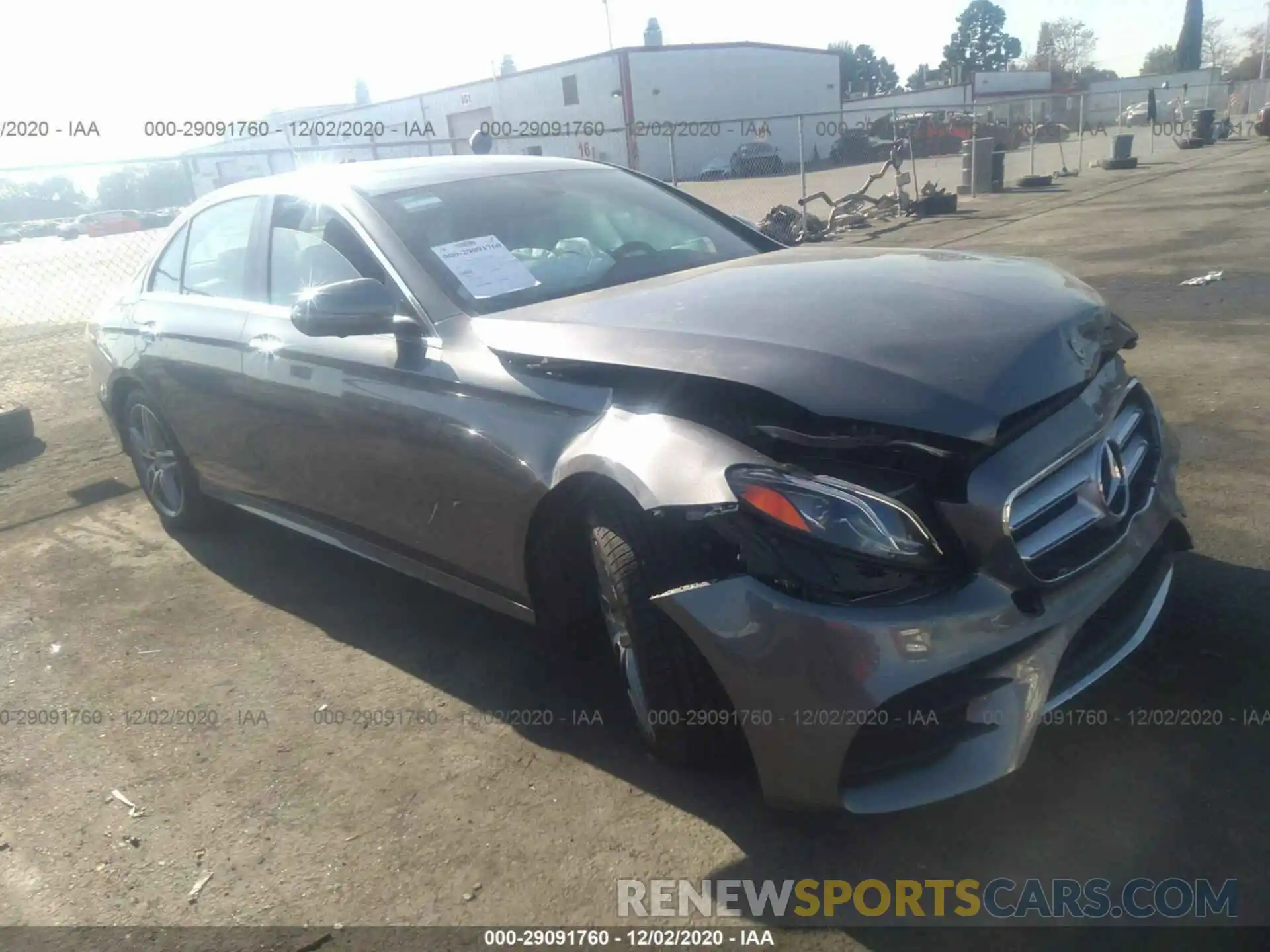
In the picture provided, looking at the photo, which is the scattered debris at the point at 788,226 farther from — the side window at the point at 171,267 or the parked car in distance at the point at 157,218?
the side window at the point at 171,267

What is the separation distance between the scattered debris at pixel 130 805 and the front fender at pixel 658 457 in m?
1.61

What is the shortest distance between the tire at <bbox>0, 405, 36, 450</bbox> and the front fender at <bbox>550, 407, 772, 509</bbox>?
19.9 feet

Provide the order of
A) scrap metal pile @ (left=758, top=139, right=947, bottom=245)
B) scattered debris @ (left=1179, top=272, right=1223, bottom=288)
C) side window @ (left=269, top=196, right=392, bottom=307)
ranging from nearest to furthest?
side window @ (left=269, top=196, right=392, bottom=307)
scattered debris @ (left=1179, top=272, right=1223, bottom=288)
scrap metal pile @ (left=758, top=139, right=947, bottom=245)

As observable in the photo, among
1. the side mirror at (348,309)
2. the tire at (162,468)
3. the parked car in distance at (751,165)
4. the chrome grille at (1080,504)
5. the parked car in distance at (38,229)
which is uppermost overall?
the side mirror at (348,309)

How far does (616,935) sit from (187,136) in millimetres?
10871

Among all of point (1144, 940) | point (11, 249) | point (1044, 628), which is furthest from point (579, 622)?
point (11, 249)

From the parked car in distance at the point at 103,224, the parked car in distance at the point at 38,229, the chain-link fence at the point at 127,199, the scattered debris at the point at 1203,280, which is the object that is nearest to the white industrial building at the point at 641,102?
the chain-link fence at the point at 127,199

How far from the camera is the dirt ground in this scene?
240 centimetres

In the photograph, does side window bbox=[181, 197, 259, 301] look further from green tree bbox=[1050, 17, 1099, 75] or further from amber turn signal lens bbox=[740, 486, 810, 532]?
green tree bbox=[1050, 17, 1099, 75]

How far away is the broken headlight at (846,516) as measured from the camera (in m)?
2.13

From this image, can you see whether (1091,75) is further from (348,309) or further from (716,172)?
(348,309)

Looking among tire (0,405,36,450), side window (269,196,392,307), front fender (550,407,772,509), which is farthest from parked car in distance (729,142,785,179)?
front fender (550,407,772,509)

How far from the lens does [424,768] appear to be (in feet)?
9.71

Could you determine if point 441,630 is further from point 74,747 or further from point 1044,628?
point 1044,628
